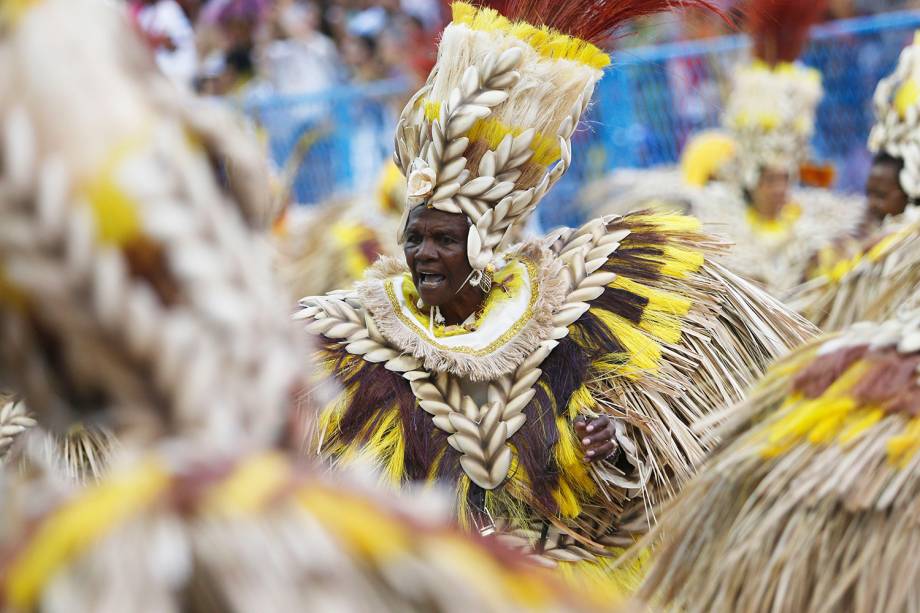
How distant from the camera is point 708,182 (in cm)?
656

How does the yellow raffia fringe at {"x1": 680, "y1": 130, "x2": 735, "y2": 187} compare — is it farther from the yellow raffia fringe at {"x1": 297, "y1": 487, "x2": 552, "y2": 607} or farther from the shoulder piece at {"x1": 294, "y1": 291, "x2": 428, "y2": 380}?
the yellow raffia fringe at {"x1": 297, "y1": 487, "x2": 552, "y2": 607}

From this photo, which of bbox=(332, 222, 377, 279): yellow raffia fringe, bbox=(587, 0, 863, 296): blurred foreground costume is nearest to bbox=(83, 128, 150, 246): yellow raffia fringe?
bbox=(332, 222, 377, 279): yellow raffia fringe

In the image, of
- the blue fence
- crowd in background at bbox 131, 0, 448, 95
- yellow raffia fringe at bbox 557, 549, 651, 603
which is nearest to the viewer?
yellow raffia fringe at bbox 557, 549, 651, 603

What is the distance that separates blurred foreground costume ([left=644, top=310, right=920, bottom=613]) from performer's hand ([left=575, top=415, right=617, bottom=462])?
2.55 feet

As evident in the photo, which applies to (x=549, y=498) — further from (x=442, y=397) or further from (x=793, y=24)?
(x=793, y=24)

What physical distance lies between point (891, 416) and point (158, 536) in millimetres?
1075

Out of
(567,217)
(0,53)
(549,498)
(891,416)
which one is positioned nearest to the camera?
(0,53)

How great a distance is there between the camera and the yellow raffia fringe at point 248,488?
89 centimetres

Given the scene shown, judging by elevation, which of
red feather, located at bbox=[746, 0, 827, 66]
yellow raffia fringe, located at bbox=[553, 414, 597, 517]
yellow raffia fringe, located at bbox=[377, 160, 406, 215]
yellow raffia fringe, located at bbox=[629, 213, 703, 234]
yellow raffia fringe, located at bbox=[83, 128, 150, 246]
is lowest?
yellow raffia fringe, located at bbox=[553, 414, 597, 517]

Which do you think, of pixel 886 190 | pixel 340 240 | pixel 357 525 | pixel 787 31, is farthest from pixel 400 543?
pixel 787 31

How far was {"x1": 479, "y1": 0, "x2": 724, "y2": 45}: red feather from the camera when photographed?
274 cm

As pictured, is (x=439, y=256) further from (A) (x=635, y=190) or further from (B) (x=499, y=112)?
(A) (x=635, y=190)

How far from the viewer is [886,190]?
4.41m

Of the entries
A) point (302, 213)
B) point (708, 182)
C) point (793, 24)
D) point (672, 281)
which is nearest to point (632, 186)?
point (708, 182)
